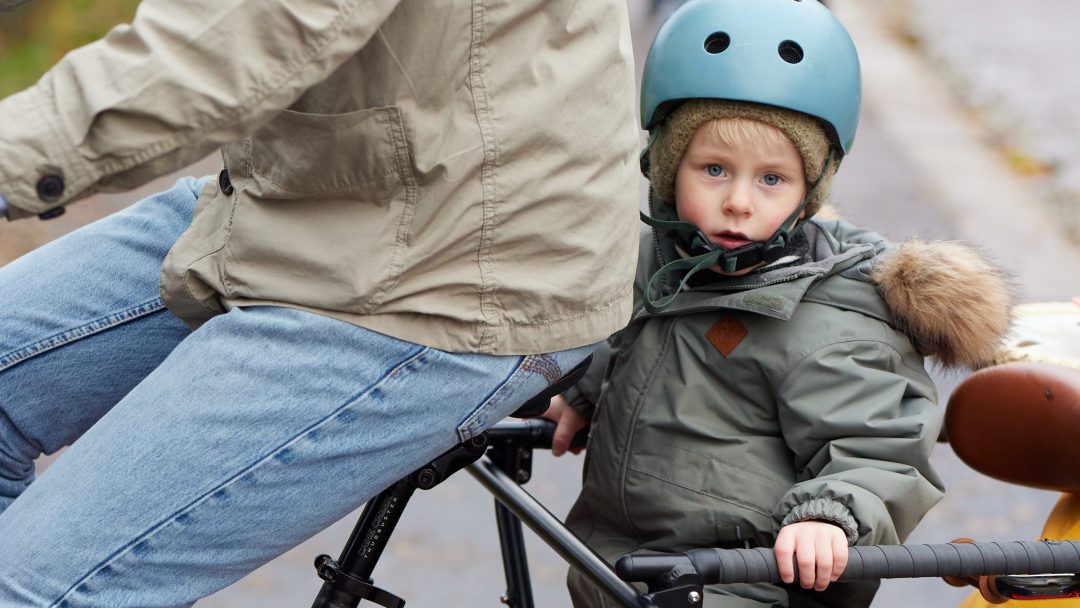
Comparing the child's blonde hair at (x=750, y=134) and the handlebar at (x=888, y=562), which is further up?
the child's blonde hair at (x=750, y=134)

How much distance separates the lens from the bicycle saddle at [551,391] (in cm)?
217

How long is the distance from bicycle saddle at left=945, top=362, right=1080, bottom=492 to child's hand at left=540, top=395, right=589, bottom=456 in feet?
2.54

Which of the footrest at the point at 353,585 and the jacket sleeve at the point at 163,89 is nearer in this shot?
the jacket sleeve at the point at 163,89

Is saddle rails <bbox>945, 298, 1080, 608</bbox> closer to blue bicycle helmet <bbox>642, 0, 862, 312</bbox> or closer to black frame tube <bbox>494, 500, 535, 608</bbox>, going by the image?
blue bicycle helmet <bbox>642, 0, 862, 312</bbox>

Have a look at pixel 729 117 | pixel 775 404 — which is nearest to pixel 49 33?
pixel 729 117

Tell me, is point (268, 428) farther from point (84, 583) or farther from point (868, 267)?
point (868, 267)

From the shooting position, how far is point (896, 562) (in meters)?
2.12

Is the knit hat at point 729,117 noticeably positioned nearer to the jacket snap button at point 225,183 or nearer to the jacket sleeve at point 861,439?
the jacket sleeve at point 861,439

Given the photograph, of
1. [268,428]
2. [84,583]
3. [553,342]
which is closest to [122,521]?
[84,583]

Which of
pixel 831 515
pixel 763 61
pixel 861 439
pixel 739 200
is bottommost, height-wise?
pixel 831 515

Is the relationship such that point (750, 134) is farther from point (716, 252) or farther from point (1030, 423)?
point (1030, 423)

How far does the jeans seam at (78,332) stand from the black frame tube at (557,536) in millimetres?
715

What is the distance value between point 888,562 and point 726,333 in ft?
1.96

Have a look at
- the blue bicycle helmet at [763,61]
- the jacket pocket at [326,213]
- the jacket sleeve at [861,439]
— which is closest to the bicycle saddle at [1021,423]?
the jacket sleeve at [861,439]
